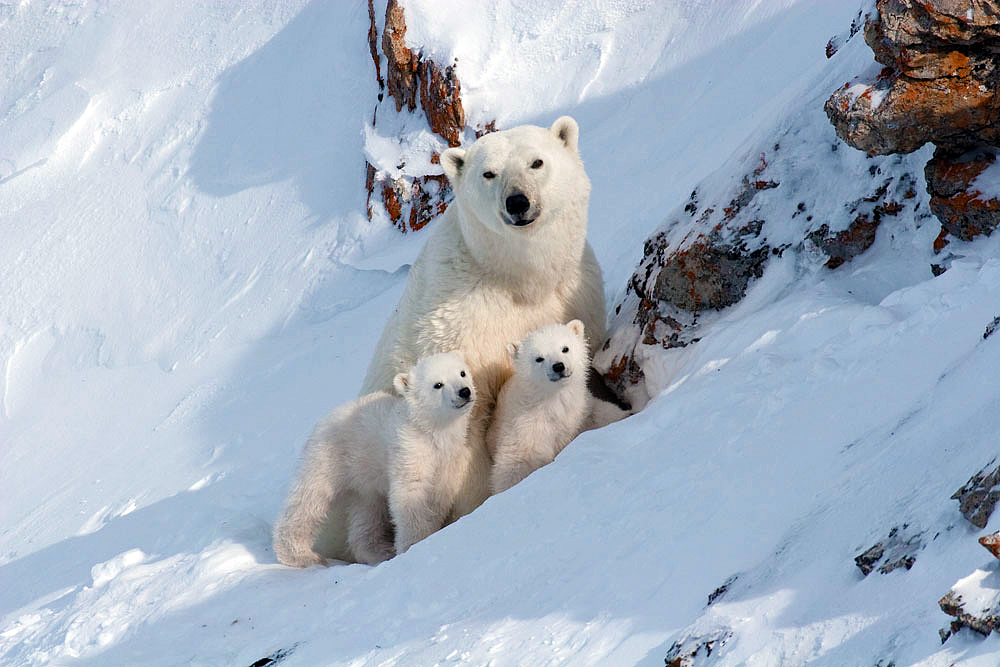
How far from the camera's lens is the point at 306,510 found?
6.55 meters

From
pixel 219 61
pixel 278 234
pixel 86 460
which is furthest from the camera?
pixel 219 61

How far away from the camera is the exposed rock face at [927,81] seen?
194 inches

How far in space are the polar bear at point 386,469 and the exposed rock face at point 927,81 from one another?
2.57 meters

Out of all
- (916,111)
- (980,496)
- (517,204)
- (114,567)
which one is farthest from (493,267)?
(980,496)

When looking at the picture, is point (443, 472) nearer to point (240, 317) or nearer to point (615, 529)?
point (615, 529)

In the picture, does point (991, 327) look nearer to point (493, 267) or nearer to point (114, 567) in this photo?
point (493, 267)

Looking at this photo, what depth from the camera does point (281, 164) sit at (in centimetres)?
1617

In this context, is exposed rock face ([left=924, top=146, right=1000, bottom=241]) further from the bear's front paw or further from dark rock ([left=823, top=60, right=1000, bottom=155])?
the bear's front paw

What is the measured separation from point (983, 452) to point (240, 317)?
465 inches

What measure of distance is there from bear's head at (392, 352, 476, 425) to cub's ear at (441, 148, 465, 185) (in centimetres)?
121

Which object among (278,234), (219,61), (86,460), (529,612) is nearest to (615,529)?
(529,612)

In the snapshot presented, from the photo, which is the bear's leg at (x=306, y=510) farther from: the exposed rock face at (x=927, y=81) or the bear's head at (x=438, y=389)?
the exposed rock face at (x=927, y=81)

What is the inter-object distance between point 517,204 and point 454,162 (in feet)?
2.57

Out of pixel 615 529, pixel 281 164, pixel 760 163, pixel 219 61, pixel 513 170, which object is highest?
pixel 219 61
